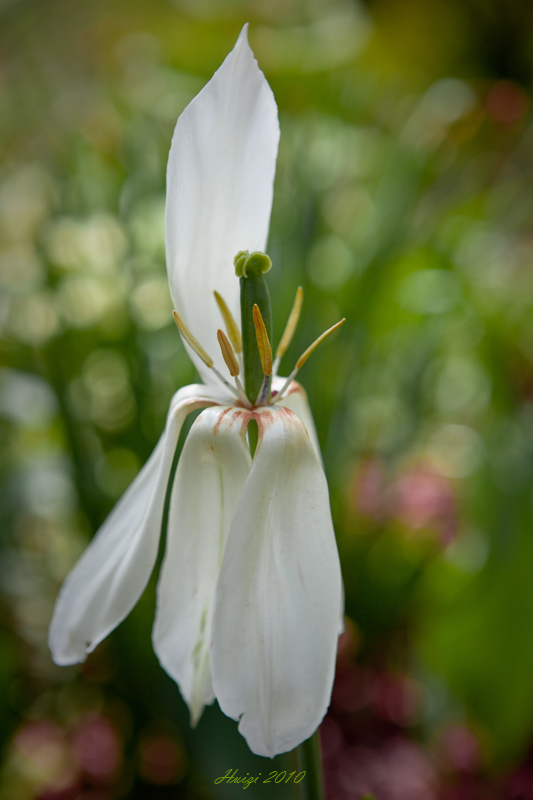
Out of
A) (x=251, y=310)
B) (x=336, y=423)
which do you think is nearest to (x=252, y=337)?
(x=251, y=310)

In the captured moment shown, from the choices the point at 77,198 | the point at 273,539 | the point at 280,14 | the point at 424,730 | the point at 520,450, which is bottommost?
the point at 424,730

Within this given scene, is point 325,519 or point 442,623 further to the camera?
point 442,623

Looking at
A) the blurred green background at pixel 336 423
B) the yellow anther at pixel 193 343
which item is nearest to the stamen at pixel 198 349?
the yellow anther at pixel 193 343

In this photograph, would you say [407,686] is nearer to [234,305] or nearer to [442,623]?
[442,623]

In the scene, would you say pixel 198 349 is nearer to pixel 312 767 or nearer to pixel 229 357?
pixel 229 357

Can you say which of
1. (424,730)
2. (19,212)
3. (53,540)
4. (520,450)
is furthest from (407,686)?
(19,212)

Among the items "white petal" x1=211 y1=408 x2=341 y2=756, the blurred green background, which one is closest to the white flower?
"white petal" x1=211 y1=408 x2=341 y2=756

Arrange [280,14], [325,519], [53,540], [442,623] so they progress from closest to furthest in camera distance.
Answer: [325,519]
[442,623]
[53,540]
[280,14]
